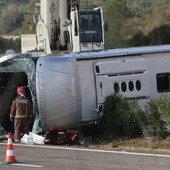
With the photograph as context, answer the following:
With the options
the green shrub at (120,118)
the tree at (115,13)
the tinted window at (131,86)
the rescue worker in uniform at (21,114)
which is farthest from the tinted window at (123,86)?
the tree at (115,13)

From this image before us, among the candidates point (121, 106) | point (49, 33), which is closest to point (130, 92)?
point (121, 106)

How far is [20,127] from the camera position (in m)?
18.4

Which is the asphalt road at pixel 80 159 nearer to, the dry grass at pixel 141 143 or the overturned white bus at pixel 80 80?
the dry grass at pixel 141 143

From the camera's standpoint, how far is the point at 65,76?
18.3m

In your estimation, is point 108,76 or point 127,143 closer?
point 127,143

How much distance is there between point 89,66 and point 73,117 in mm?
1607

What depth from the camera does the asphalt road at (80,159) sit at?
12305mm

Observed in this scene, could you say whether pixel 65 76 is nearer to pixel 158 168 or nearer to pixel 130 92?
pixel 130 92

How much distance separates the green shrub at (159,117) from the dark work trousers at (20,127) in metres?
3.62

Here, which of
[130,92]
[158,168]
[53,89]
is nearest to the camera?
[158,168]

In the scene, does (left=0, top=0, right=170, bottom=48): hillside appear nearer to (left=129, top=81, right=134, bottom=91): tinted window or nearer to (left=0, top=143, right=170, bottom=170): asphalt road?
(left=129, top=81, right=134, bottom=91): tinted window

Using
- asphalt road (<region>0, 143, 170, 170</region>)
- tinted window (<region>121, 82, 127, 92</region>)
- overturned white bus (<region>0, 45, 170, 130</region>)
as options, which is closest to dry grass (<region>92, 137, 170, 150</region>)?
asphalt road (<region>0, 143, 170, 170</region>)

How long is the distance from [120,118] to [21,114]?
288cm

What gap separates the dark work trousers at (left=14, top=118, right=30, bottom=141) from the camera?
18.2 m
